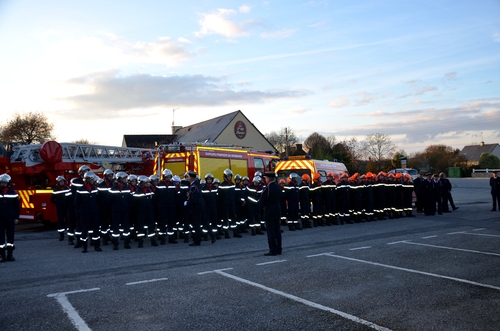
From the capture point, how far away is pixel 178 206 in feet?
40.8

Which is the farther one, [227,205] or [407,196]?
[407,196]

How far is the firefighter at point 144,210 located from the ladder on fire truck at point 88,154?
4.65 m

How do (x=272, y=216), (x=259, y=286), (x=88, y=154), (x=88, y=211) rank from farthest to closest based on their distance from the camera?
(x=88, y=154), (x=88, y=211), (x=272, y=216), (x=259, y=286)

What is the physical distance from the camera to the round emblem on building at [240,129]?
4686cm

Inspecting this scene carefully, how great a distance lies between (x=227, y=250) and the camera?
1048cm

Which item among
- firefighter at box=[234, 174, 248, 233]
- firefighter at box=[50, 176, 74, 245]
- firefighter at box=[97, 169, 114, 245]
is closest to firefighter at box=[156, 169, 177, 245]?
firefighter at box=[97, 169, 114, 245]

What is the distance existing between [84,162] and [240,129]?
32.7 metres

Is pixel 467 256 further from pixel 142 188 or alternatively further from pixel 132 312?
pixel 142 188

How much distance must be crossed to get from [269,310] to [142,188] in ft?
21.8

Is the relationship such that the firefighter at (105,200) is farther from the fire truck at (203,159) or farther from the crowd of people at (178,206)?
the fire truck at (203,159)

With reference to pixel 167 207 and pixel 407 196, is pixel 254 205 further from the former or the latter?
pixel 407 196

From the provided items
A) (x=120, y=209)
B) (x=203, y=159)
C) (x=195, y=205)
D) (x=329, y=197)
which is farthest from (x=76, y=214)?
(x=329, y=197)

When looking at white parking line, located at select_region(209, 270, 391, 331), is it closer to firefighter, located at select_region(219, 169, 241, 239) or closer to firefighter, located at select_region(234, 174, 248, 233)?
firefighter, located at select_region(219, 169, 241, 239)

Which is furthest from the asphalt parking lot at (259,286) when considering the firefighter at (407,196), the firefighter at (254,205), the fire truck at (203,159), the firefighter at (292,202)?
the firefighter at (407,196)
